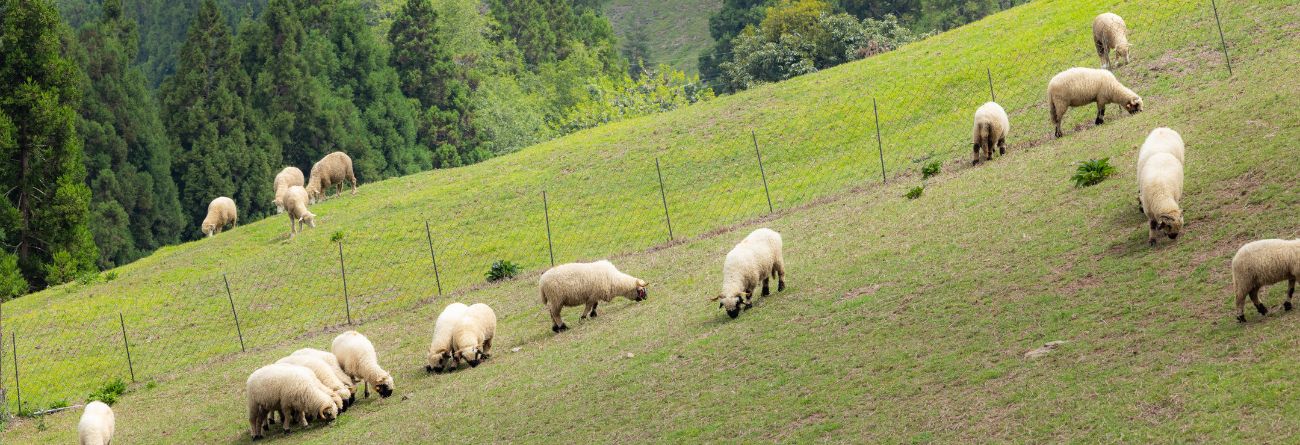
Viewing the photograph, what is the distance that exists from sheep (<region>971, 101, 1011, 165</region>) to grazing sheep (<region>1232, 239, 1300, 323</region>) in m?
15.2

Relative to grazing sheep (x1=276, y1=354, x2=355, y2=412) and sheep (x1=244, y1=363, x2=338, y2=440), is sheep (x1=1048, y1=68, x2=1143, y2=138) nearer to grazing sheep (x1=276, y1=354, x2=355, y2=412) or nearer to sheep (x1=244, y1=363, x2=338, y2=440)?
grazing sheep (x1=276, y1=354, x2=355, y2=412)

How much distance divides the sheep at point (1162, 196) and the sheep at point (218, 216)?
39.0m

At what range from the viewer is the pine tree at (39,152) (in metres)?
48.1

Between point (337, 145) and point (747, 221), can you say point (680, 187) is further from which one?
point (337, 145)

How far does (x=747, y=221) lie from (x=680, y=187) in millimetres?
7722

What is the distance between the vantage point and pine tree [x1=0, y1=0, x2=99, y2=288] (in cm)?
4809

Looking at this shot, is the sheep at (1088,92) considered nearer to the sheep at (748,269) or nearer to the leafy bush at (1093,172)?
the leafy bush at (1093,172)

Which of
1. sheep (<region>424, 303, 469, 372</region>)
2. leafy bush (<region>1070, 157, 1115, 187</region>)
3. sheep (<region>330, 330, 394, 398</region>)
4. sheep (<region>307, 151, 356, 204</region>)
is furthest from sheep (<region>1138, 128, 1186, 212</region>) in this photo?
sheep (<region>307, 151, 356, 204</region>)

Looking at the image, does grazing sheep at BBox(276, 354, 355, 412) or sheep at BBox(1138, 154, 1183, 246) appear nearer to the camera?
sheep at BBox(1138, 154, 1183, 246)

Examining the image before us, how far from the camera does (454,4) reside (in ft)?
340

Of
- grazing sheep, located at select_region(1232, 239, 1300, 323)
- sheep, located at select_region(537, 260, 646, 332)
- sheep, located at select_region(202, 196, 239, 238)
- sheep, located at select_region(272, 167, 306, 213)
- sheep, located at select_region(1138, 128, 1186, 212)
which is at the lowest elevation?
grazing sheep, located at select_region(1232, 239, 1300, 323)

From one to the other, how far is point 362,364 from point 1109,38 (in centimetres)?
2517

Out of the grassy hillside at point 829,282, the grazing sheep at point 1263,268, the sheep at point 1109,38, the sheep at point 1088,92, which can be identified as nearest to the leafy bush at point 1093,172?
the grassy hillside at point 829,282

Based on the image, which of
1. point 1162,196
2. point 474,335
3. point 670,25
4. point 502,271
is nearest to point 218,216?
point 502,271
